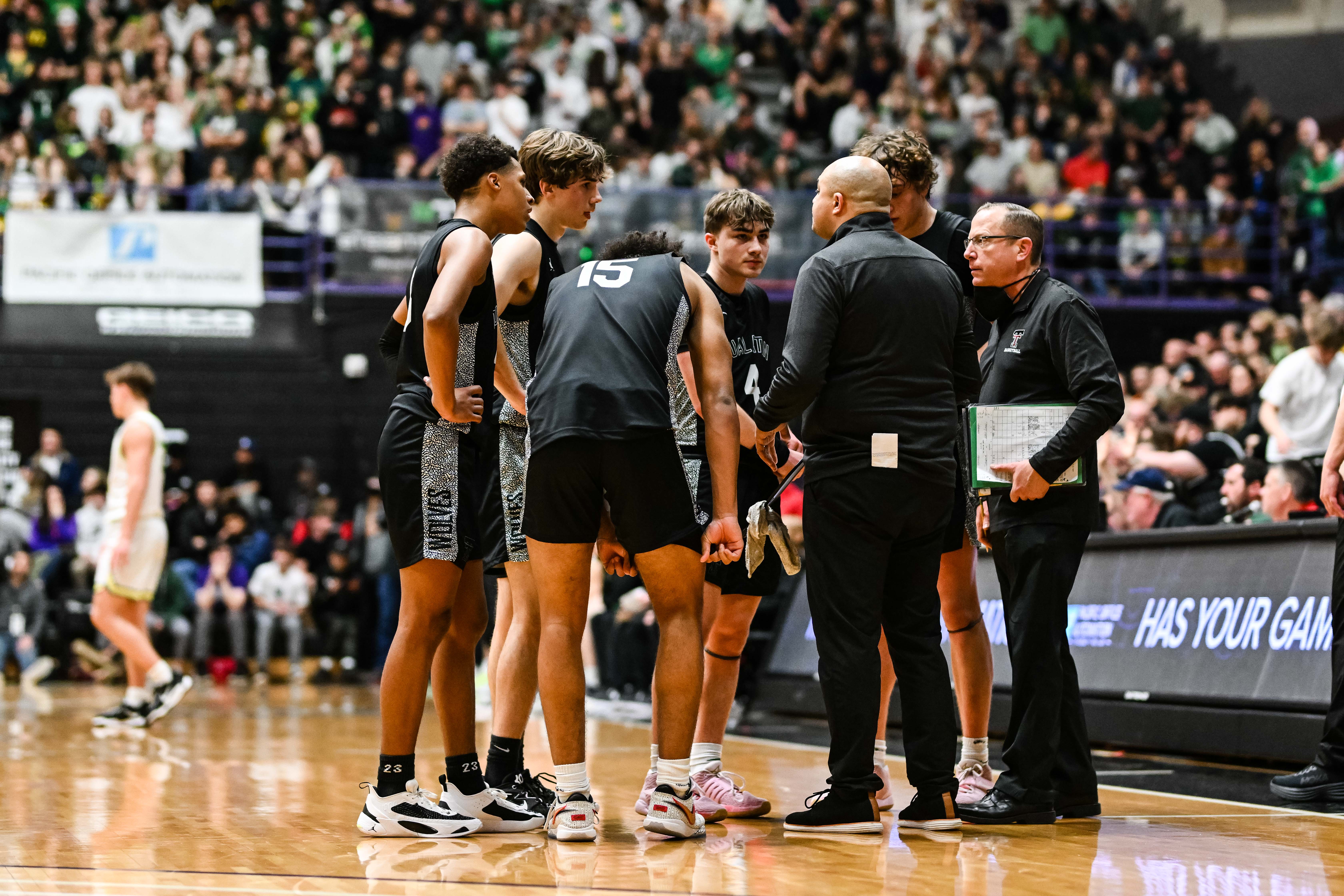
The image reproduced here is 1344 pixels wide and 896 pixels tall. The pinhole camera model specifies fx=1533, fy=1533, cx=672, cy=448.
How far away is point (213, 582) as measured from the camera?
14359 millimetres

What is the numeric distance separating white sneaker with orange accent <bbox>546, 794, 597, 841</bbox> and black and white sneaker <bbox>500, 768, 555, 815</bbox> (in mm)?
369

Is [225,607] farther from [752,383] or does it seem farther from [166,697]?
[752,383]

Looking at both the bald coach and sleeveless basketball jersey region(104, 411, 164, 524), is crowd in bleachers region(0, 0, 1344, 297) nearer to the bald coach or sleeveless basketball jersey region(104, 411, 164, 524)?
sleeveless basketball jersey region(104, 411, 164, 524)

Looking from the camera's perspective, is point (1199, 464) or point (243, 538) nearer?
point (1199, 464)

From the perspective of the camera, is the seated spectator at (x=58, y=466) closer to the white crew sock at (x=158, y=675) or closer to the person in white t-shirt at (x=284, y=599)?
the person in white t-shirt at (x=284, y=599)

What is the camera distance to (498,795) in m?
4.84

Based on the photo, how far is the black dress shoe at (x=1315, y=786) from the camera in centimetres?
526

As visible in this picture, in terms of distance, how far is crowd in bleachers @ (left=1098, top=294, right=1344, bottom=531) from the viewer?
784 centimetres

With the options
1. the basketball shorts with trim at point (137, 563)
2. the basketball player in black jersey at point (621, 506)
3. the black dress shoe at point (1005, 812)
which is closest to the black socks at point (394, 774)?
the basketball player in black jersey at point (621, 506)

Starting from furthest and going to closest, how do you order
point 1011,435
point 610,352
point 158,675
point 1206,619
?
point 158,675
point 1206,619
point 1011,435
point 610,352

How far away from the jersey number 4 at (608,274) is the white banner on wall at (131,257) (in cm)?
1115

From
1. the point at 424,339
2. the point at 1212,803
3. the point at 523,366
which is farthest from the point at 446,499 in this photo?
the point at 1212,803

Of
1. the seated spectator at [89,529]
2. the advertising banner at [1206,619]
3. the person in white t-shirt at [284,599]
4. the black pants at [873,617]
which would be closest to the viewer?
the black pants at [873,617]

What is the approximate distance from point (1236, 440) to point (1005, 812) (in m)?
5.89
